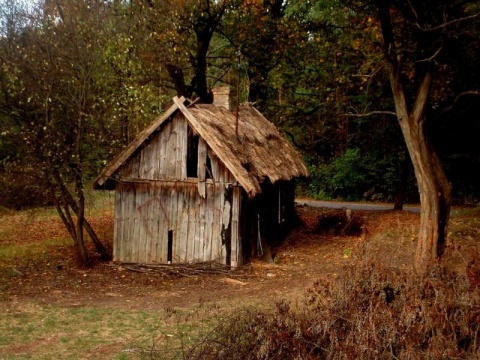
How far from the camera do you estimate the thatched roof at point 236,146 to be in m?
15.5

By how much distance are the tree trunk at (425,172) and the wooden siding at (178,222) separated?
5096 millimetres

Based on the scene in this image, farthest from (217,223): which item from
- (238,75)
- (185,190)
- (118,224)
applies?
(238,75)

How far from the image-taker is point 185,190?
53.7 feet

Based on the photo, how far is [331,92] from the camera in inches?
1017

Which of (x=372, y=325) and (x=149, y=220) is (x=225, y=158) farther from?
(x=372, y=325)

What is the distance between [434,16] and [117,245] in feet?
38.7

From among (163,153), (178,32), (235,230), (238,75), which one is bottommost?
(235,230)

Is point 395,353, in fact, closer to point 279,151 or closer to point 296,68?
point 279,151

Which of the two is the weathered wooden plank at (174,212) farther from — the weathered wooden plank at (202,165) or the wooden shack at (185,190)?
the weathered wooden plank at (202,165)

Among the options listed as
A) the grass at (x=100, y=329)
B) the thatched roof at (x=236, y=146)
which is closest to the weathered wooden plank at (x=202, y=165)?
the thatched roof at (x=236, y=146)

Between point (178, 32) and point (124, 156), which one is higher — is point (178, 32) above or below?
above

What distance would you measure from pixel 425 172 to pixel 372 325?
7.70 meters

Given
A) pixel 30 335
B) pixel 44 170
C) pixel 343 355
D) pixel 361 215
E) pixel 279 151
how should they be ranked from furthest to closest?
pixel 361 215
pixel 279 151
pixel 44 170
pixel 30 335
pixel 343 355

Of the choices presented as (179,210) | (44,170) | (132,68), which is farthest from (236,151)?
(44,170)
